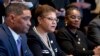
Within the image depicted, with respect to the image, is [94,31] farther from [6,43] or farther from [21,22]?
[6,43]

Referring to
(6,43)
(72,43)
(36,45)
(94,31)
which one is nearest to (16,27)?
(6,43)

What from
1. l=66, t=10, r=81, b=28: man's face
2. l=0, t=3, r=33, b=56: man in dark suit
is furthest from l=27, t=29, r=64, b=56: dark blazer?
l=66, t=10, r=81, b=28: man's face

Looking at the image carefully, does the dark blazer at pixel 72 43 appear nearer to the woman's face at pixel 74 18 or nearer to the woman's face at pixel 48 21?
the woman's face at pixel 74 18

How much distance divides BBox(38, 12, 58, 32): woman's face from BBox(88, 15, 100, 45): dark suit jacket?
3.23 ft

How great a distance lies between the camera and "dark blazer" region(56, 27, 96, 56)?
12.1 feet

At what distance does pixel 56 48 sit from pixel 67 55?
0.19 meters

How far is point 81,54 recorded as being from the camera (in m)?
3.68

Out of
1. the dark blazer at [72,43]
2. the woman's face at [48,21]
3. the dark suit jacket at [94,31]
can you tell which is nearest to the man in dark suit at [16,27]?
the woman's face at [48,21]

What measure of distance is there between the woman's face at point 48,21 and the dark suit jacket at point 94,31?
3.23 feet

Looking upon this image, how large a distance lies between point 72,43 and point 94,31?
1.51 ft

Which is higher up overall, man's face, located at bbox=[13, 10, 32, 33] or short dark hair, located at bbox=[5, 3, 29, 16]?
short dark hair, located at bbox=[5, 3, 29, 16]

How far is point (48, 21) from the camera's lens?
10.7ft

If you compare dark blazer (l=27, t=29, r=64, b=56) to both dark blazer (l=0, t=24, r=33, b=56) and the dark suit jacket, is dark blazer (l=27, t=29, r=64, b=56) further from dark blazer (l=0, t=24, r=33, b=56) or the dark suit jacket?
the dark suit jacket

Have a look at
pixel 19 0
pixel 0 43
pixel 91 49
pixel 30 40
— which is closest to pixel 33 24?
pixel 19 0
